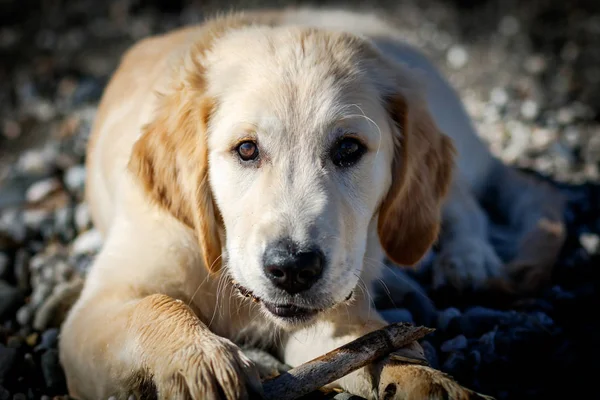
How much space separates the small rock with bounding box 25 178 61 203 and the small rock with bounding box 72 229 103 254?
572 millimetres

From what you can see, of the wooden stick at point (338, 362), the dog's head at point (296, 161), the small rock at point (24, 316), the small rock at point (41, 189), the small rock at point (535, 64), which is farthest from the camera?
the small rock at point (535, 64)

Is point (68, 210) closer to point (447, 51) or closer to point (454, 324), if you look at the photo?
point (454, 324)

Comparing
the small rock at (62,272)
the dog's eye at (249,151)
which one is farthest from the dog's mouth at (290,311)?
the small rock at (62,272)

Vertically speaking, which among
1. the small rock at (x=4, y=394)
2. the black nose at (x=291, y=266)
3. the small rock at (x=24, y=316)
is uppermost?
the black nose at (x=291, y=266)

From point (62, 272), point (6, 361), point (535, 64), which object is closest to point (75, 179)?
point (62, 272)

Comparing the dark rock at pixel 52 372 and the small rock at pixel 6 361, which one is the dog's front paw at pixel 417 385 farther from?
the small rock at pixel 6 361

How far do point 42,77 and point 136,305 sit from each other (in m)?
4.44

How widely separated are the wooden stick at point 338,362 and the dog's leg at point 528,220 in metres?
1.30

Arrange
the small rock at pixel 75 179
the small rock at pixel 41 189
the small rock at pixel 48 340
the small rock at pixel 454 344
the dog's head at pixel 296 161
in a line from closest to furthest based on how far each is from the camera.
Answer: the dog's head at pixel 296 161 < the small rock at pixel 454 344 < the small rock at pixel 48 340 < the small rock at pixel 41 189 < the small rock at pixel 75 179

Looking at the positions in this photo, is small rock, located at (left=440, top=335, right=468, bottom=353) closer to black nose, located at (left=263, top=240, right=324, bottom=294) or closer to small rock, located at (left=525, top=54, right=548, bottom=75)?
black nose, located at (left=263, top=240, right=324, bottom=294)

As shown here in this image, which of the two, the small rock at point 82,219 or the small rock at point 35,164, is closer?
the small rock at point 82,219

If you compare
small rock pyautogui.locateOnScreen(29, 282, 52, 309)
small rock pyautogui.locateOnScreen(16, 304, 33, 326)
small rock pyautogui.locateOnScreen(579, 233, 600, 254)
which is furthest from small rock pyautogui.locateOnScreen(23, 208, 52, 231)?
small rock pyautogui.locateOnScreen(579, 233, 600, 254)

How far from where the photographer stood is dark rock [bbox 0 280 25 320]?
338 cm

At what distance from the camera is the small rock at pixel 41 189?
14.8 ft
